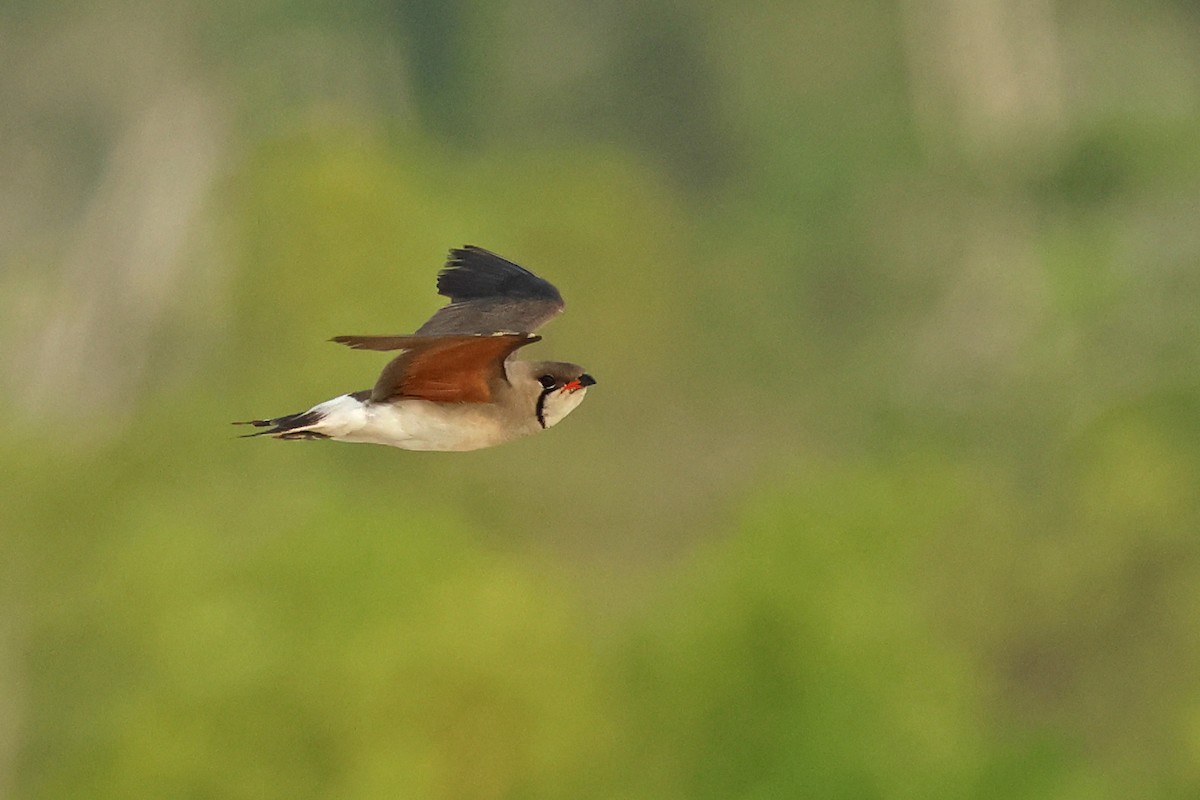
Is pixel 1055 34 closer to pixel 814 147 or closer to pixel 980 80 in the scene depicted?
pixel 980 80

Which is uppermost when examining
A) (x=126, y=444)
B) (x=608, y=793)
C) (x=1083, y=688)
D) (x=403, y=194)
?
(x=403, y=194)

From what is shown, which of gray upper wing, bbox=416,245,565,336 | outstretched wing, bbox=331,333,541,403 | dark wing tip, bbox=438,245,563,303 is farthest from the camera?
dark wing tip, bbox=438,245,563,303

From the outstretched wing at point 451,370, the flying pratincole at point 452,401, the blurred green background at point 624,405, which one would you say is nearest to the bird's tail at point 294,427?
the flying pratincole at point 452,401

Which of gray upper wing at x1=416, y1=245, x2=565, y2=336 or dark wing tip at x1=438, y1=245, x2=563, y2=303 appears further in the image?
dark wing tip at x1=438, y1=245, x2=563, y2=303

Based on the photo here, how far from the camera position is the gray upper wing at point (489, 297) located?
19.4 ft

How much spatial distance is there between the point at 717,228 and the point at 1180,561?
794 inches

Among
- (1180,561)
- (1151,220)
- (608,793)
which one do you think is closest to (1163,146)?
(1151,220)

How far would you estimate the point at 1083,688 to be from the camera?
23.5 m

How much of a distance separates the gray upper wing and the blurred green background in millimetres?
8420

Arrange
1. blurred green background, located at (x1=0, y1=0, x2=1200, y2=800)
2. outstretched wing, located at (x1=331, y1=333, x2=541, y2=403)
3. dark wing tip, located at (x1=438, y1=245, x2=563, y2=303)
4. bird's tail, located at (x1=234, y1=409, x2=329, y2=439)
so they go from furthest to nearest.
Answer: blurred green background, located at (x1=0, y1=0, x2=1200, y2=800) < dark wing tip, located at (x1=438, y1=245, x2=563, y2=303) < outstretched wing, located at (x1=331, y1=333, x2=541, y2=403) < bird's tail, located at (x1=234, y1=409, x2=329, y2=439)

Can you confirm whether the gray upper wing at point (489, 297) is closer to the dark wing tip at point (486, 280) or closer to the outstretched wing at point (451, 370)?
the dark wing tip at point (486, 280)

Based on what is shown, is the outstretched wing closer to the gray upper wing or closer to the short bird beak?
the short bird beak

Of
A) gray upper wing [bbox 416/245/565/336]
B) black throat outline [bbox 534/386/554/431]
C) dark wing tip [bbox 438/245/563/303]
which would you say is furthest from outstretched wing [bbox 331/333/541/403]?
dark wing tip [bbox 438/245/563/303]

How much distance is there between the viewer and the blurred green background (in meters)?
16.1
